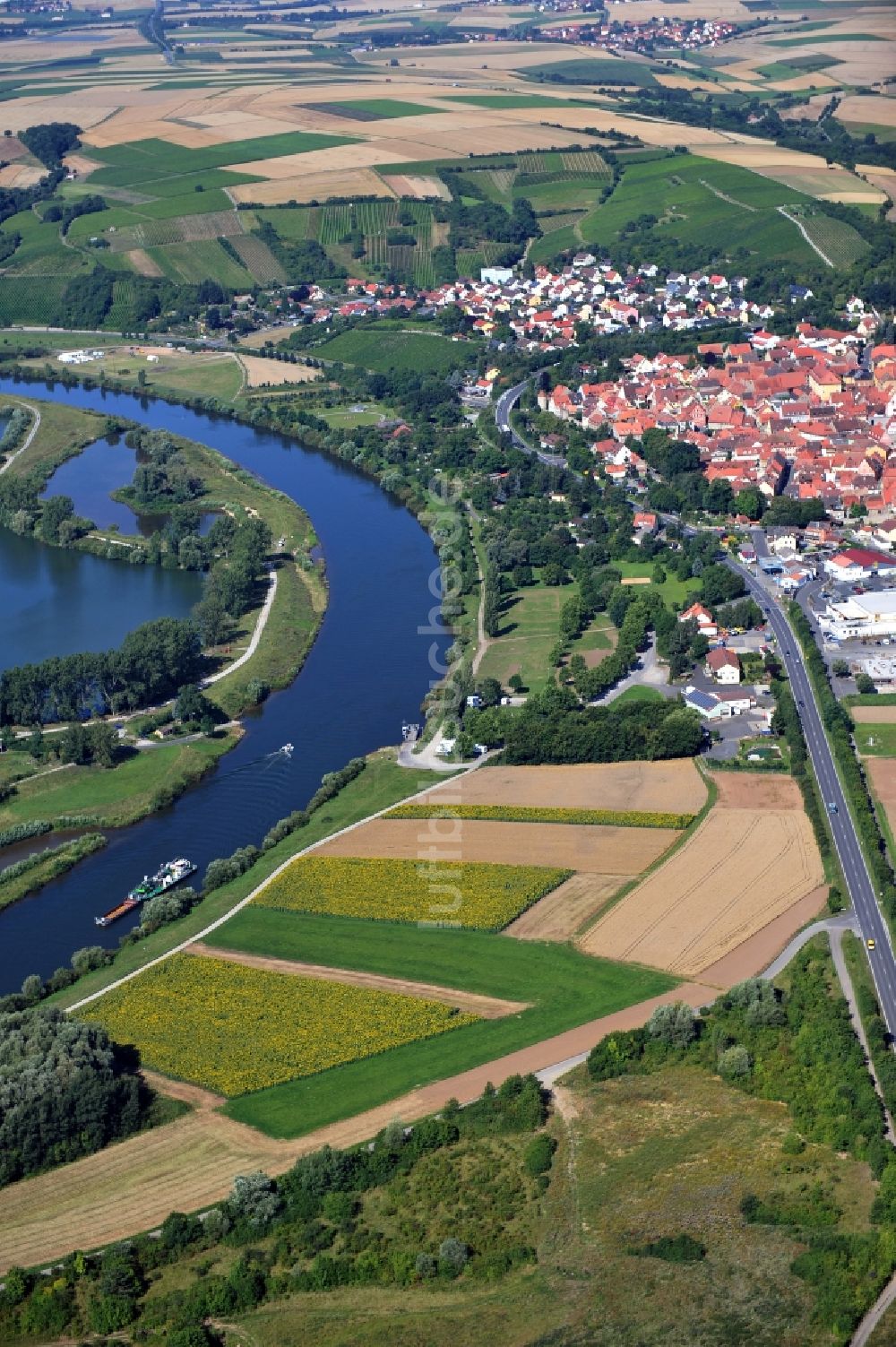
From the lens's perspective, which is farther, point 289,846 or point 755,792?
point 755,792

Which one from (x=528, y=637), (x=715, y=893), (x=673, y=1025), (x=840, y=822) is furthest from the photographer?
(x=528, y=637)

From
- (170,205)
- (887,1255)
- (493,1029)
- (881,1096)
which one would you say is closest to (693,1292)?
(887,1255)

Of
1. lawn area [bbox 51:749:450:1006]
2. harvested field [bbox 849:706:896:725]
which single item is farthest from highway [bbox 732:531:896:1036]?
lawn area [bbox 51:749:450:1006]

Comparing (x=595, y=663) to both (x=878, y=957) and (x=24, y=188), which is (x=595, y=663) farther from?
(x=24, y=188)

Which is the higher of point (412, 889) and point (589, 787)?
point (589, 787)

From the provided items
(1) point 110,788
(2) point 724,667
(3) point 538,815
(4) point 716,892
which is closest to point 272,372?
(2) point 724,667

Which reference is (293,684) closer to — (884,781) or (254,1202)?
(884,781)
